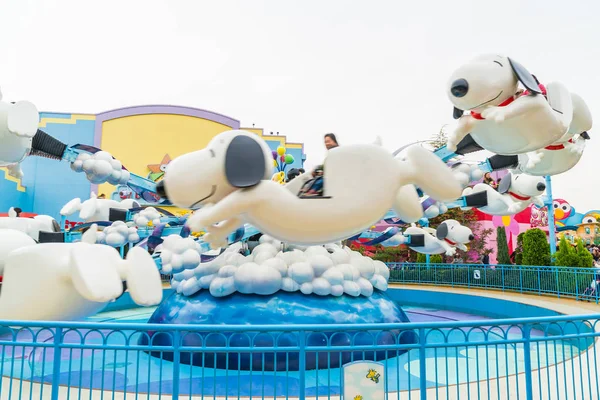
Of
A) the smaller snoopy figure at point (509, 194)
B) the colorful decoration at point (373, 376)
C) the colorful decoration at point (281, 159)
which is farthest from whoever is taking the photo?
the colorful decoration at point (281, 159)

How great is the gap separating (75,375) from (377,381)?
454cm

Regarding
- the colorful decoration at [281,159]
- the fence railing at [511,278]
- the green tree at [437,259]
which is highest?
the colorful decoration at [281,159]

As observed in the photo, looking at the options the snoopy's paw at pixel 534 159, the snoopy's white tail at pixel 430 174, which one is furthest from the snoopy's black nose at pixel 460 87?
the snoopy's paw at pixel 534 159

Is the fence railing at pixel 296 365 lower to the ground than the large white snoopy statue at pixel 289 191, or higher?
lower

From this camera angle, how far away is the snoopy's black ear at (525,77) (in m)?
2.83

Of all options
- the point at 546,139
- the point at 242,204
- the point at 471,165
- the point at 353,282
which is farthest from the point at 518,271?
the point at 242,204

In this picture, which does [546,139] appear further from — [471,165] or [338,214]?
[338,214]

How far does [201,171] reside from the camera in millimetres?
2625

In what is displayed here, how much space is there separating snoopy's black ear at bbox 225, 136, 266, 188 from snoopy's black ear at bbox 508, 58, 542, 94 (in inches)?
63.4

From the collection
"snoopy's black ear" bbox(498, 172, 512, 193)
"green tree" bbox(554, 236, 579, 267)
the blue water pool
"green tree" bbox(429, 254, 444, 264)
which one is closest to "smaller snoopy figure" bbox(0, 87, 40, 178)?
the blue water pool

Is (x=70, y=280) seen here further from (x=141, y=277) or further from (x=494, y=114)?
(x=494, y=114)

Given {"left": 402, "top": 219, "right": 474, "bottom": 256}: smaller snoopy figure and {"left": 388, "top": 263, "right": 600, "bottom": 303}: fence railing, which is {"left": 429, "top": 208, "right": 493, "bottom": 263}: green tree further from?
{"left": 402, "top": 219, "right": 474, "bottom": 256}: smaller snoopy figure

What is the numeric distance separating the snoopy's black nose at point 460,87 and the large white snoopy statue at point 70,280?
7.23 feet

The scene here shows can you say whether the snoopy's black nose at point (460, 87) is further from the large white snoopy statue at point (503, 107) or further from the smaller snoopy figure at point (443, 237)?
the smaller snoopy figure at point (443, 237)
